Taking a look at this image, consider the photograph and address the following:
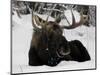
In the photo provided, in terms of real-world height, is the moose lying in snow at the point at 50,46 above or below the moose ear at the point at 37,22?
below

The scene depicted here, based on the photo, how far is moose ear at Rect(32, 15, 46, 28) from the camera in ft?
7.23

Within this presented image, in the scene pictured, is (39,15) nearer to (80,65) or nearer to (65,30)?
(65,30)

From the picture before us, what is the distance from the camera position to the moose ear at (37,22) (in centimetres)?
220

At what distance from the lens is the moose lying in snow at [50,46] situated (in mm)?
2201

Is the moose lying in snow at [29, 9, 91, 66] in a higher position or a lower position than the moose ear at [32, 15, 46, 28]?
lower

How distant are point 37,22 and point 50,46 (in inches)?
13.2

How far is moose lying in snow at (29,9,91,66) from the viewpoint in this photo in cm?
220

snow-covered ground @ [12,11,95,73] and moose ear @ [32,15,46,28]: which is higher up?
moose ear @ [32,15,46,28]

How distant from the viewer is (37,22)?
2215mm

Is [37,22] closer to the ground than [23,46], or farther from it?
farther from it

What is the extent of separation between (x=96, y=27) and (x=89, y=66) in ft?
1.75

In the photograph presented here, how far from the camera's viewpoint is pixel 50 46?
2254 mm

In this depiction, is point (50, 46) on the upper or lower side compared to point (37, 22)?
lower

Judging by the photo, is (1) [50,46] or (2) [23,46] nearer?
(2) [23,46]
